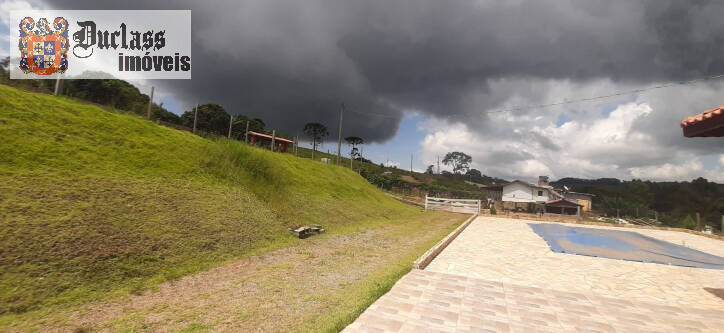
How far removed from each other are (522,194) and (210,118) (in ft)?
151


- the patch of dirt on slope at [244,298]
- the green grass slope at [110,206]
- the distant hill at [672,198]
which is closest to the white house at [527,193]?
the distant hill at [672,198]

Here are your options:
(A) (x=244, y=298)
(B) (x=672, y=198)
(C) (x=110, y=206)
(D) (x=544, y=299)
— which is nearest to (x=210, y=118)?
(C) (x=110, y=206)

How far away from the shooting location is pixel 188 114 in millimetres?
32969

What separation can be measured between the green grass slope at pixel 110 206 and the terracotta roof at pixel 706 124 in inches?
335

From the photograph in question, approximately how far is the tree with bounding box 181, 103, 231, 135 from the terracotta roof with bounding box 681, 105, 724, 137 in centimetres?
3526

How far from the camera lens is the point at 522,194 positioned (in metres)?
46.0

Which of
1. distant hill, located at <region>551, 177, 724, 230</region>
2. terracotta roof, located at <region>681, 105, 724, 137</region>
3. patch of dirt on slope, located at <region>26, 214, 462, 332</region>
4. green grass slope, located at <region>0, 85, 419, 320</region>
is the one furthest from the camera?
distant hill, located at <region>551, 177, 724, 230</region>

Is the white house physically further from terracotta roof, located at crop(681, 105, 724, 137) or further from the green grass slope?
terracotta roof, located at crop(681, 105, 724, 137)

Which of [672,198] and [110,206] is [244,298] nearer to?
[110,206]

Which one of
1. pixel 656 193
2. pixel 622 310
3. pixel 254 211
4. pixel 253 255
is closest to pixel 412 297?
pixel 622 310

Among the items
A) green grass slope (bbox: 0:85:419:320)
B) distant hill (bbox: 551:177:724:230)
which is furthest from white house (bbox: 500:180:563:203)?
green grass slope (bbox: 0:85:419:320)

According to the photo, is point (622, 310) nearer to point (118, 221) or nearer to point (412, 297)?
point (412, 297)

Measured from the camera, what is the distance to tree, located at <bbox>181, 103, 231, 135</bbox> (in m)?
32.5

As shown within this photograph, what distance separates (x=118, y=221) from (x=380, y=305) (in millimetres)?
5112
